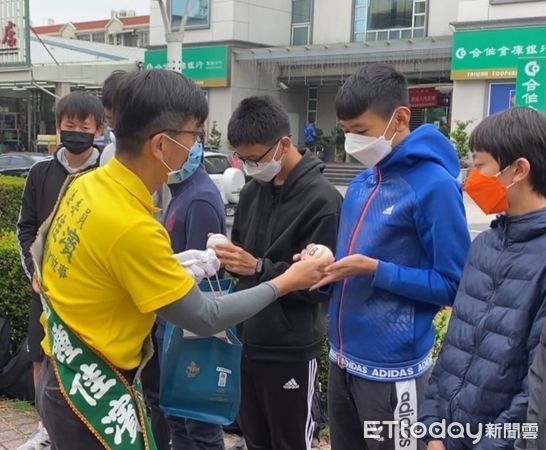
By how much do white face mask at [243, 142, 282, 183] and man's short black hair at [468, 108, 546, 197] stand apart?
3.17 feet

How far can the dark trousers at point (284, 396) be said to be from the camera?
107 inches

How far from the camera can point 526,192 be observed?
2039mm

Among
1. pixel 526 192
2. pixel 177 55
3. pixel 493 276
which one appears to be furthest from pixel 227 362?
pixel 177 55

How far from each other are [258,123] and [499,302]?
50.7 inches

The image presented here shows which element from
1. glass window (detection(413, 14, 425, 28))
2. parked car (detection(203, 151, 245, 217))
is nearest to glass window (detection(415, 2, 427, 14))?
glass window (detection(413, 14, 425, 28))

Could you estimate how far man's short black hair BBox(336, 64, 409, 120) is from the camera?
2.38 m

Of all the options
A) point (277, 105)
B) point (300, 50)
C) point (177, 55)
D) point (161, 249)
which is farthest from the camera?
point (300, 50)

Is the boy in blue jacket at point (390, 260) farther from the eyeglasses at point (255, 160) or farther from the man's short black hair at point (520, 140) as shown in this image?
the eyeglasses at point (255, 160)

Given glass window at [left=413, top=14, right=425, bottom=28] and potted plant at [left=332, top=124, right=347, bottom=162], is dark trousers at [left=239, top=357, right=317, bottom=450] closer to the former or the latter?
glass window at [left=413, top=14, right=425, bottom=28]

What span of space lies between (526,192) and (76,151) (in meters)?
2.49

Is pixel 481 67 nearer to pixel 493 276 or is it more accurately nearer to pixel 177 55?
pixel 177 55

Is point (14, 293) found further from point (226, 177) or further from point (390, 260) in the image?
point (226, 177)

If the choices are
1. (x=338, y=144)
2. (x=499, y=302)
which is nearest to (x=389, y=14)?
(x=338, y=144)

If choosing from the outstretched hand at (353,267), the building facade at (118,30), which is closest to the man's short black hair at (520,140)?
the outstretched hand at (353,267)
